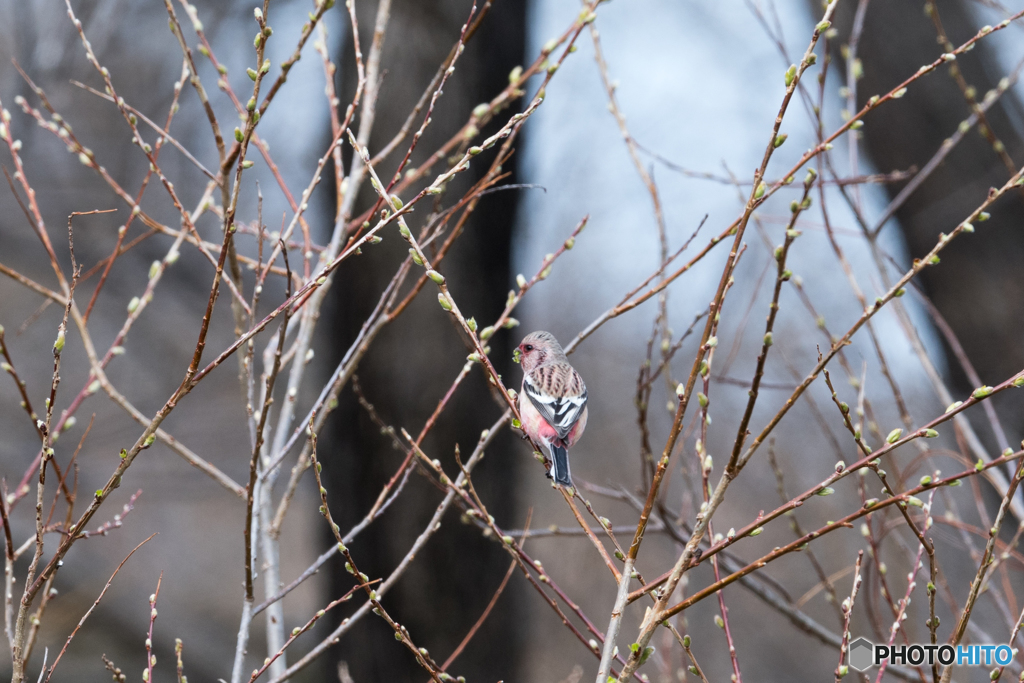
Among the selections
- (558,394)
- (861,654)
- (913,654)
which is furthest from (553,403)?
(913,654)

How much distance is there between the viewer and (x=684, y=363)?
8.23 m

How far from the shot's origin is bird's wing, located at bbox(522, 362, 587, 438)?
1.88m

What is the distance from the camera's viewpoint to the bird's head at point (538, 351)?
2164 mm

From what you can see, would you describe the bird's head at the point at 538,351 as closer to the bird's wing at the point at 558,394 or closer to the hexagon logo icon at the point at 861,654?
the bird's wing at the point at 558,394

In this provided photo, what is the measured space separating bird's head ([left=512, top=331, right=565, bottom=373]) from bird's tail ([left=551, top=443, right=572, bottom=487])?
0.35 m

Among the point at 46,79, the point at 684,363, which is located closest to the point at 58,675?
the point at 46,79

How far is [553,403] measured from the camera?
6.36 ft

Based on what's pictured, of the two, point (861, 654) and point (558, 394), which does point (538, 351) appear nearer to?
point (558, 394)

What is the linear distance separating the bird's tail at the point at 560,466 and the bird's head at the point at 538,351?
349 millimetres

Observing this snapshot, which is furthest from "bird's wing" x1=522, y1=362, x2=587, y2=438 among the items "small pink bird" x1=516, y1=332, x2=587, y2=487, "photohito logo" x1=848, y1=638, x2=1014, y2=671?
"photohito logo" x1=848, y1=638, x2=1014, y2=671

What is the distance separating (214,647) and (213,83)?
187 inches

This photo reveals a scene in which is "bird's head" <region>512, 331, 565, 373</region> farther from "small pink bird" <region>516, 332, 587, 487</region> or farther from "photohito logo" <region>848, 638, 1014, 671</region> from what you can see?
"photohito logo" <region>848, 638, 1014, 671</region>

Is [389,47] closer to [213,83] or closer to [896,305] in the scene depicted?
[896,305]

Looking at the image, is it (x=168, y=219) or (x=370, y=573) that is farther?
(x=168, y=219)
